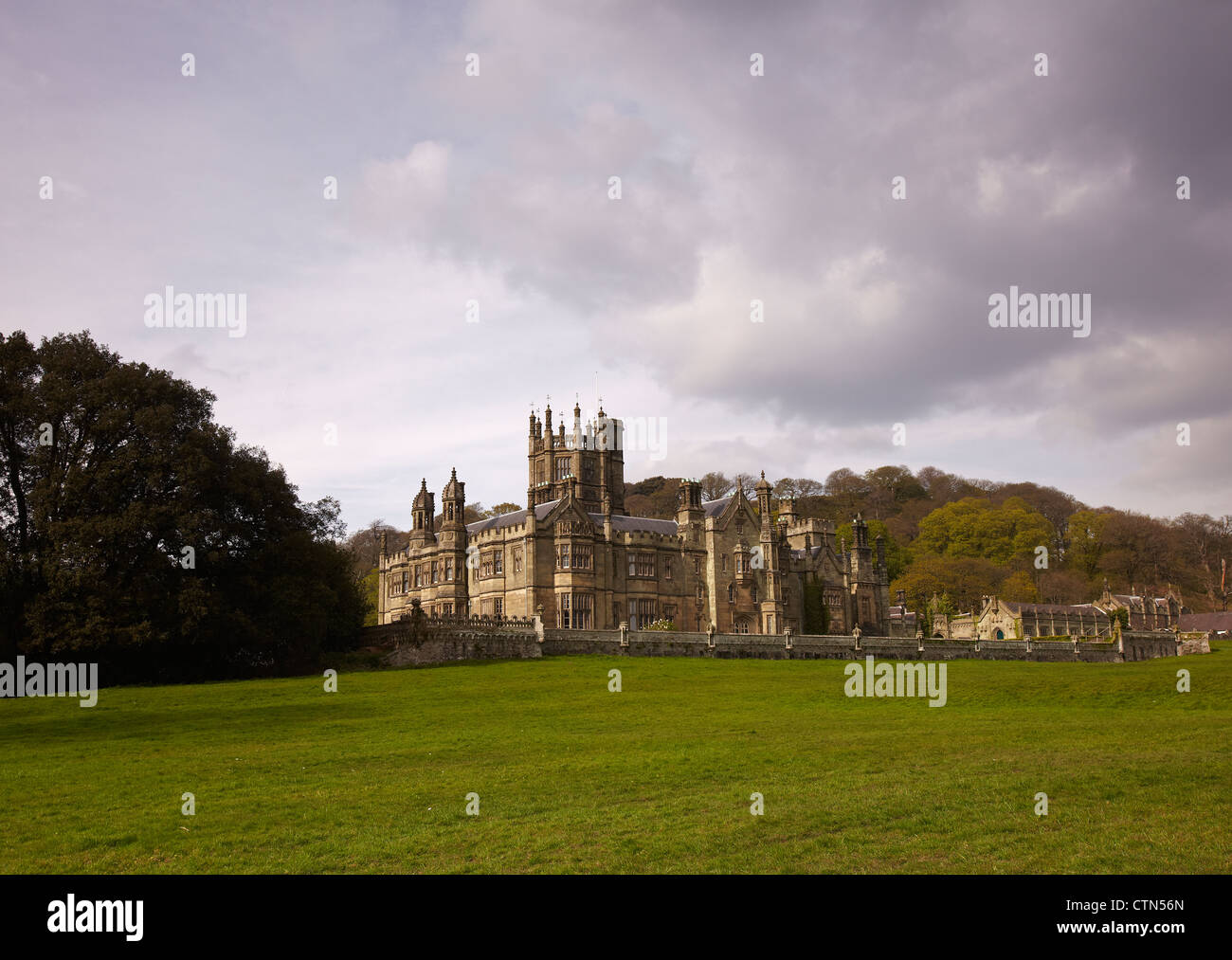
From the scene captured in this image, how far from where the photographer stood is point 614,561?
2511 inches

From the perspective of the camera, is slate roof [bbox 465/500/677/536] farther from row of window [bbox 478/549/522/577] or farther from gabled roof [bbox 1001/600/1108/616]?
gabled roof [bbox 1001/600/1108/616]

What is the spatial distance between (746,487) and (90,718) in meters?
108

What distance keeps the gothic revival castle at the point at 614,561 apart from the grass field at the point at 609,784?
28083mm

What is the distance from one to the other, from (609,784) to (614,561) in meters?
47.0

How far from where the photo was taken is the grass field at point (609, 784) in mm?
12297

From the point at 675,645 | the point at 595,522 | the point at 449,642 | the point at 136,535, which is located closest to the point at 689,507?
the point at 595,522

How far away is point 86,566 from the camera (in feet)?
124

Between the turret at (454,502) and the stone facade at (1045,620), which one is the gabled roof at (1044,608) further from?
the turret at (454,502)

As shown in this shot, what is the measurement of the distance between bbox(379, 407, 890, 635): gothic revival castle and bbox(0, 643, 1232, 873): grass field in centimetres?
2808

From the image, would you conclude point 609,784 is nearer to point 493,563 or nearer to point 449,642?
point 449,642

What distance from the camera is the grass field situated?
1230 centimetres

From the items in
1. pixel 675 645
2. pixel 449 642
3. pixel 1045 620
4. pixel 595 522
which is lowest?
pixel 1045 620

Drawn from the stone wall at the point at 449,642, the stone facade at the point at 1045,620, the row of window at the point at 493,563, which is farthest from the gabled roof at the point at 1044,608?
the stone wall at the point at 449,642
